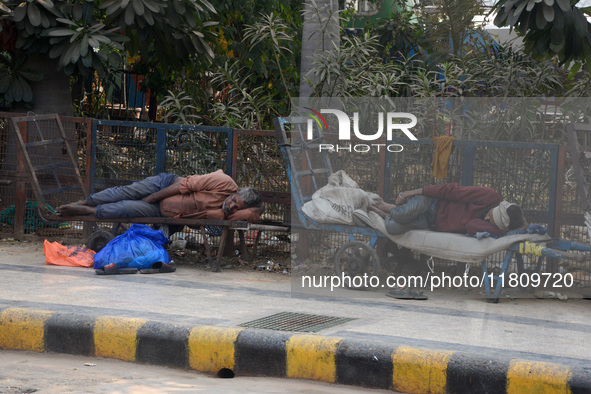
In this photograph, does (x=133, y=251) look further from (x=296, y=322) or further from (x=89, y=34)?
(x=89, y=34)

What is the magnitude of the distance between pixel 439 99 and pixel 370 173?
1372 mm

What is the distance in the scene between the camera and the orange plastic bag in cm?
717

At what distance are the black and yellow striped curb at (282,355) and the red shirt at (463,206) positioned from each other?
71.3 inches

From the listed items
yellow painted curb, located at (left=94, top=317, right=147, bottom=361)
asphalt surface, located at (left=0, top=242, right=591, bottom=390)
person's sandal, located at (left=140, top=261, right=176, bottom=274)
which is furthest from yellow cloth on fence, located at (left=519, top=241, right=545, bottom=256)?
person's sandal, located at (left=140, top=261, right=176, bottom=274)

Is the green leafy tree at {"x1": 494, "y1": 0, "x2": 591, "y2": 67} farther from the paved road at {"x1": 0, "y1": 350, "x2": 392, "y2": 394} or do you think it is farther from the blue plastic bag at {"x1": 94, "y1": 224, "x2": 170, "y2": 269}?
the paved road at {"x1": 0, "y1": 350, "x2": 392, "y2": 394}

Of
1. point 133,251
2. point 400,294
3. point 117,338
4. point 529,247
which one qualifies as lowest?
point 117,338

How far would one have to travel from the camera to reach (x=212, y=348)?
4.66 m

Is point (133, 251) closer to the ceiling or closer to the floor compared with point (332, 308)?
closer to the ceiling

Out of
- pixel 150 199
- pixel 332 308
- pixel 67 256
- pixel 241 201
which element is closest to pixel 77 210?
pixel 67 256

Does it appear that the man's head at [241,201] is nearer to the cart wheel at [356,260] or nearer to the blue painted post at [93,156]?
the cart wheel at [356,260]

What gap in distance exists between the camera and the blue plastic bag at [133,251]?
22.4ft

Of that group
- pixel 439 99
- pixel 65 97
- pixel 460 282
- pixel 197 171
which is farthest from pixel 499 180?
pixel 65 97

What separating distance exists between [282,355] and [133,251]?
2694 millimetres

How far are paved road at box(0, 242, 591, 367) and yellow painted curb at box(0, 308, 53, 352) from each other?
0.64ft
